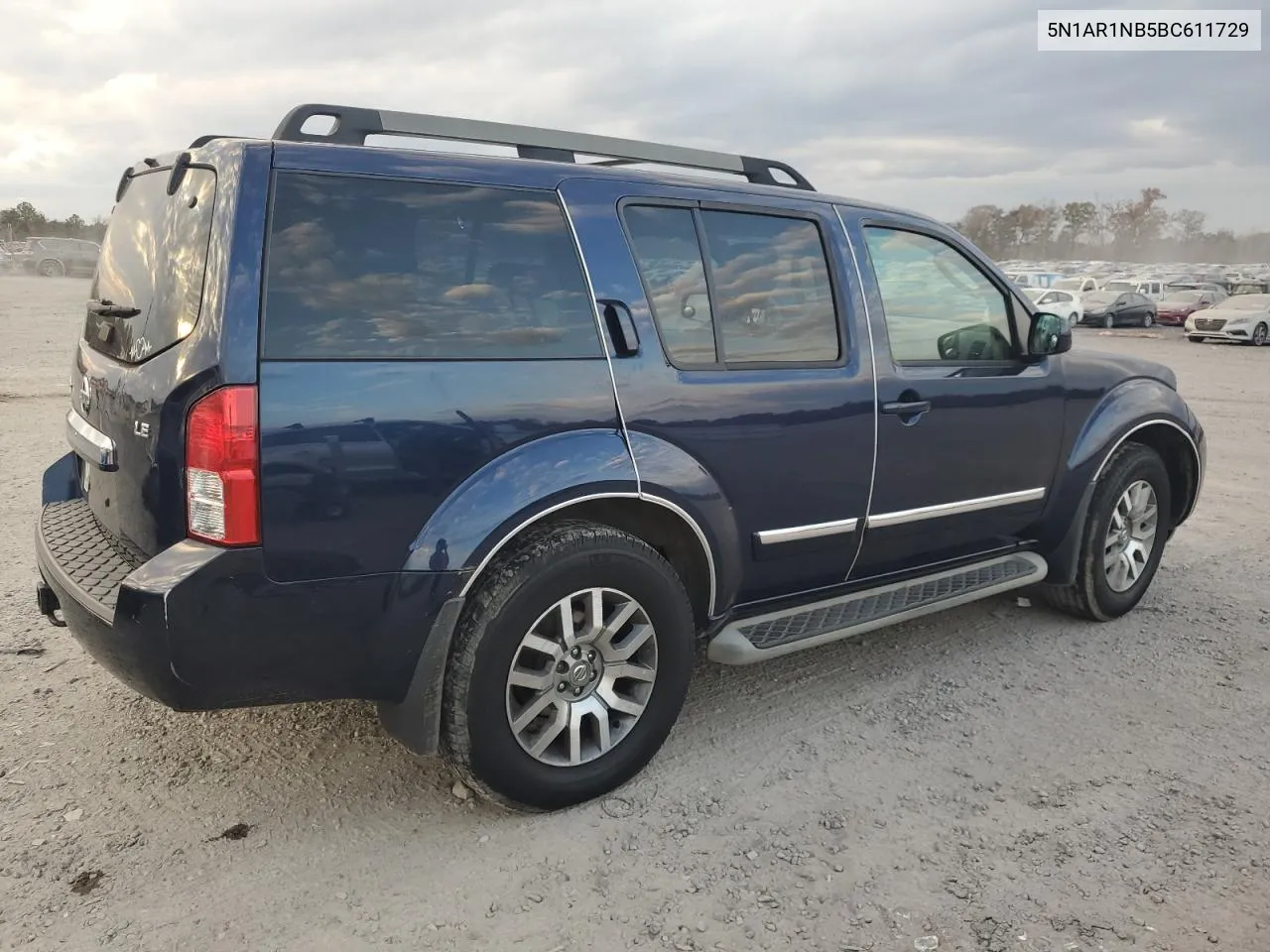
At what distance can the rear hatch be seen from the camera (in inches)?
95.5

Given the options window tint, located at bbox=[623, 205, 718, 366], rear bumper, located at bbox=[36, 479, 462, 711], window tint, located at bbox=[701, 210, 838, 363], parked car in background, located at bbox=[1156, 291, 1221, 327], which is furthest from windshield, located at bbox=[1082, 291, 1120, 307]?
rear bumper, located at bbox=[36, 479, 462, 711]

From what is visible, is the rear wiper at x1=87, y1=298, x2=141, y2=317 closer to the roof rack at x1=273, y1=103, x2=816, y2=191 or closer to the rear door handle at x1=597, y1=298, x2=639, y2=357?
the roof rack at x1=273, y1=103, x2=816, y2=191

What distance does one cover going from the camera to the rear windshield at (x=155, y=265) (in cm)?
251

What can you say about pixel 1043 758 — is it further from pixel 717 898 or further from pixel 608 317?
pixel 608 317

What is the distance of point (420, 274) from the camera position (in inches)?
104

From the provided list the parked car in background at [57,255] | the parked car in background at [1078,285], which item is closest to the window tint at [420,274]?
the parked car in background at [1078,285]

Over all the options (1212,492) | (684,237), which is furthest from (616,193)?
(1212,492)

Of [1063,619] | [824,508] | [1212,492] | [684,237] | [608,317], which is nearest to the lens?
[608,317]

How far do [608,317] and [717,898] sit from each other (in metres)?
1.68

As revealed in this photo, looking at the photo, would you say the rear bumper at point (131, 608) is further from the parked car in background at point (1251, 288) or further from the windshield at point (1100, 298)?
the parked car in background at point (1251, 288)

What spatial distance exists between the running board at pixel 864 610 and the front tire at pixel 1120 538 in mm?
342

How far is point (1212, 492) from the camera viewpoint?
7.40 meters

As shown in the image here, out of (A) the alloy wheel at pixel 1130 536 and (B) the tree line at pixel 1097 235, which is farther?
(B) the tree line at pixel 1097 235

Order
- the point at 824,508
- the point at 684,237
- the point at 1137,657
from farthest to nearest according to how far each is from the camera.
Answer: the point at 1137,657 < the point at 824,508 < the point at 684,237
